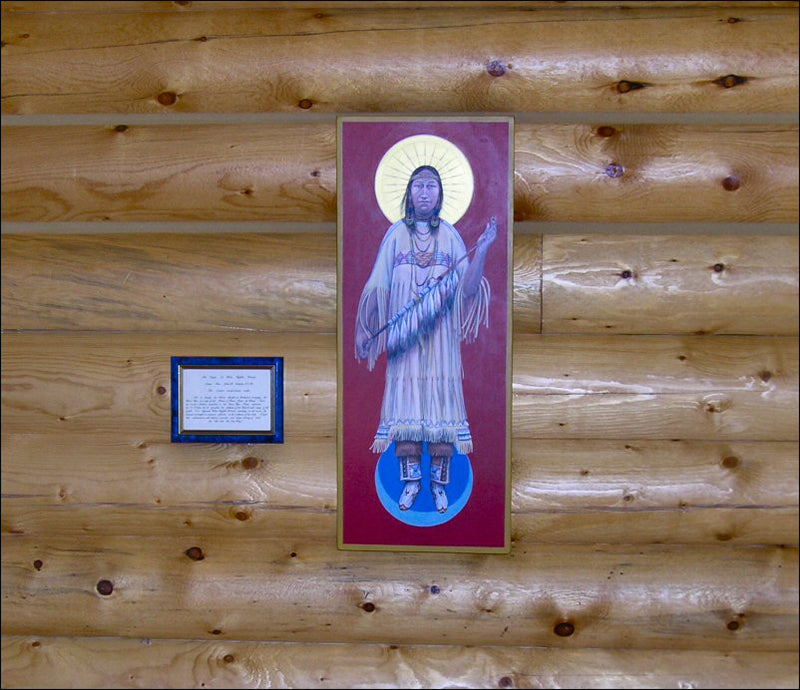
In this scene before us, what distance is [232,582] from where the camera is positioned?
1.89 metres

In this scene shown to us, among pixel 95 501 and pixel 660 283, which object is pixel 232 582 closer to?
pixel 95 501

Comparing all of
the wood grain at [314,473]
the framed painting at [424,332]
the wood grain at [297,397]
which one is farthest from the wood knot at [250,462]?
the framed painting at [424,332]

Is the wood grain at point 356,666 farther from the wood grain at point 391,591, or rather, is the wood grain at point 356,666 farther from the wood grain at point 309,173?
the wood grain at point 309,173

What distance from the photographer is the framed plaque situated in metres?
1.86

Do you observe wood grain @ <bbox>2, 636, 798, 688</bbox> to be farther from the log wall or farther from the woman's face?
the woman's face

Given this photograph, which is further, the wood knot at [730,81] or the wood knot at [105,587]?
the wood knot at [105,587]

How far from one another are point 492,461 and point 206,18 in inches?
53.3

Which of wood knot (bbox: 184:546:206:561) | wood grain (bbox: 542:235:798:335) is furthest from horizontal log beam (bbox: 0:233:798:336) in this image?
wood knot (bbox: 184:546:206:561)

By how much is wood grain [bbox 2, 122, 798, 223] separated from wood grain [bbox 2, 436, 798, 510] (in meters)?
0.58

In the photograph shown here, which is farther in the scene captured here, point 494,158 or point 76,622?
point 76,622

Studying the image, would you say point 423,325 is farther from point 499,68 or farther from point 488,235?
point 499,68

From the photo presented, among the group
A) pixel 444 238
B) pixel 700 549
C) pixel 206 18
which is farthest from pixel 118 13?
pixel 700 549

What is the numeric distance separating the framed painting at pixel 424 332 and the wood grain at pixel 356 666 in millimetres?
300

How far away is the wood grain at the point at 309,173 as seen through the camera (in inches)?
71.0
